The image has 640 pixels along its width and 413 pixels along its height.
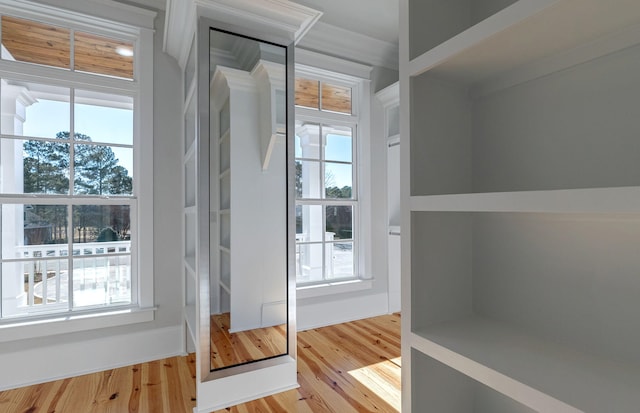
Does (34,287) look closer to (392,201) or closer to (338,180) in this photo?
(338,180)

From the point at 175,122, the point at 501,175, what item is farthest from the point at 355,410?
the point at 175,122

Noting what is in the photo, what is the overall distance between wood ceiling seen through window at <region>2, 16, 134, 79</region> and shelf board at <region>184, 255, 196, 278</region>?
1452 millimetres

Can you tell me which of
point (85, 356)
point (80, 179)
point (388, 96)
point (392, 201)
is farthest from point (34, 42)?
point (392, 201)

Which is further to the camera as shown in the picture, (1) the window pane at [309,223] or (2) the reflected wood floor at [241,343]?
(1) the window pane at [309,223]

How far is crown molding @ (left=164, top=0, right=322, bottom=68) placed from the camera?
5.95 ft

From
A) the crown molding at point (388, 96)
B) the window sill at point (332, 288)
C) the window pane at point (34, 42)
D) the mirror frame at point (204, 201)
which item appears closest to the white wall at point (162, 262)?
the window pane at point (34, 42)

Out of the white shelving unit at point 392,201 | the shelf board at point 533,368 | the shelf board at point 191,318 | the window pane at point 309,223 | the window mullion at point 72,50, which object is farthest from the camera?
the white shelving unit at point 392,201

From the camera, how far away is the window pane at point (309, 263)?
3141mm

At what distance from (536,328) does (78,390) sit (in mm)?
2523

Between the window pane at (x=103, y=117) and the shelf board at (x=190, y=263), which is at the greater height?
the window pane at (x=103, y=117)

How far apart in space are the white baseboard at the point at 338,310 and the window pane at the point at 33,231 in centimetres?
193

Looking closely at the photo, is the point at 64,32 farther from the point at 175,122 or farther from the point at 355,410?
the point at 355,410

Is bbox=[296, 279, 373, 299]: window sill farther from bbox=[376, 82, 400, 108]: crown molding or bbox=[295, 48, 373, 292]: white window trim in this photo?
bbox=[376, 82, 400, 108]: crown molding

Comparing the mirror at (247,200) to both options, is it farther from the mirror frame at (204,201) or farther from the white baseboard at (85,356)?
the white baseboard at (85,356)
